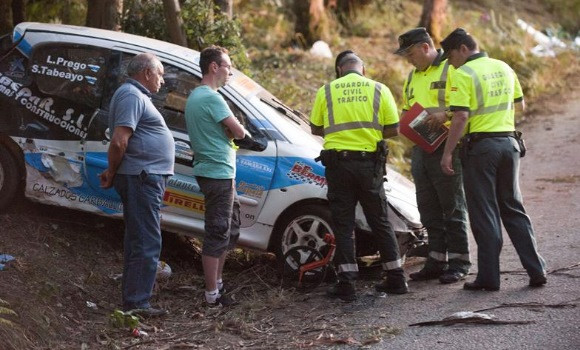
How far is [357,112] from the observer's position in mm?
7777

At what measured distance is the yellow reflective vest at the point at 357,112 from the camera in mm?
7781

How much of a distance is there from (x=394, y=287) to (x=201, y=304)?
4.99 ft

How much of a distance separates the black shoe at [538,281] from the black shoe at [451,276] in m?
0.66

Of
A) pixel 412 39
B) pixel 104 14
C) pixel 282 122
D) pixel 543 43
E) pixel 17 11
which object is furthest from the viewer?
pixel 543 43

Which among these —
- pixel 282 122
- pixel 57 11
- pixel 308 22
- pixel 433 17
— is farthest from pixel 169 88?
pixel 433 17

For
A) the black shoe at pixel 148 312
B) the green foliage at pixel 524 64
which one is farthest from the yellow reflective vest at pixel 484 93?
the green foliage at pixel 524 64

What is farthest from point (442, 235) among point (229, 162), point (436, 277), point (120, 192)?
point (120, 192)

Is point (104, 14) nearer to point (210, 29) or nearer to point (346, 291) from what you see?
point (210, 29)

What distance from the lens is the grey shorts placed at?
25.1 feet

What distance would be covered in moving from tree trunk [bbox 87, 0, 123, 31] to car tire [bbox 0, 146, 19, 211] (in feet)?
9.07

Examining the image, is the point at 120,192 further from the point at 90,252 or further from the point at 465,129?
the point at 465,129

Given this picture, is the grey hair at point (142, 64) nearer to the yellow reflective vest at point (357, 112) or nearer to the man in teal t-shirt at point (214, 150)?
the man in teal t-shirt at point (214, 150)

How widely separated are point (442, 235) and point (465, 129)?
1046 millimetres

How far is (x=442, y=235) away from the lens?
8500 millimetres
